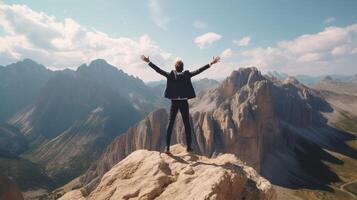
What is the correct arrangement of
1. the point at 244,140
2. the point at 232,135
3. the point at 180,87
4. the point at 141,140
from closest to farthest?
the point at 180,87, the point at 232,135, the point at 244,140, the point at 141,140

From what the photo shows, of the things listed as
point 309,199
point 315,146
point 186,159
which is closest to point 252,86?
point 315,146

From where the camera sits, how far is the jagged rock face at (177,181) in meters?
10.5

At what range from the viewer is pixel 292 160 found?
158 metres

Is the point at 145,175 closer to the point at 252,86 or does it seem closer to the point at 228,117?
the point at 228,117

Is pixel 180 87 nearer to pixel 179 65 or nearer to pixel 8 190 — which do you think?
pixel 179 65

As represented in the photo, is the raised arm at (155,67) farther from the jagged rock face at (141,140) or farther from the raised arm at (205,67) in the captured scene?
the jagged rock face at (141,140)

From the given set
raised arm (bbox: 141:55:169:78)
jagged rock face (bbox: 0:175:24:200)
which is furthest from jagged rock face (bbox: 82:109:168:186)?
raised arm (bbox: 141:55:169:78)

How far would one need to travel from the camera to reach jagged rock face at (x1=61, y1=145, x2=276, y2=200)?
10.5m

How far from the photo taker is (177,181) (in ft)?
37.8

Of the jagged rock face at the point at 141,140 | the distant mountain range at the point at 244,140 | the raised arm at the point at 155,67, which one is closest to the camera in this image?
the raised arm at the point at 155,67


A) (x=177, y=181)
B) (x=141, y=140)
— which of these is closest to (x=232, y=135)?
(x=141, y=140)

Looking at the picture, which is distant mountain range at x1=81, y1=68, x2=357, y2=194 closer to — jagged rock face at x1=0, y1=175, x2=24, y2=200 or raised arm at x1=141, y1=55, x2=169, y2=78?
jagged rock face at x1=0, y1=175, x2=24, y2=200

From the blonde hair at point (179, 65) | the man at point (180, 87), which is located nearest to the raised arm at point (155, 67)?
the man at point (180, 87)

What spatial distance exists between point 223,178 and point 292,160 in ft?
525
